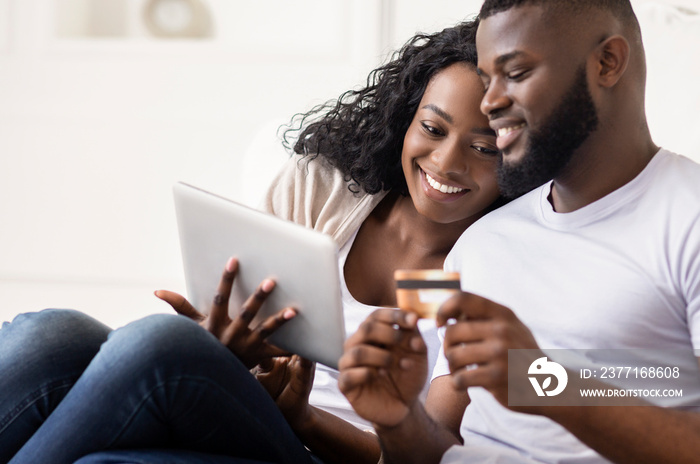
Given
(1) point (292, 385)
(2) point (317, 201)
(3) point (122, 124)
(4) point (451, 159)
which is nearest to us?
(1) point (292, 385)

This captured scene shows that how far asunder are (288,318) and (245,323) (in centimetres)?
9

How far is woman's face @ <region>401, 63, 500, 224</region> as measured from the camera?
1.36m

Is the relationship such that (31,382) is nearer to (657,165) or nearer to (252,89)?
(657,165)

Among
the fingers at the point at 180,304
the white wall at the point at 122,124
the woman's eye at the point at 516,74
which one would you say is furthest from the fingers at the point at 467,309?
the white wall at the point at 122,124

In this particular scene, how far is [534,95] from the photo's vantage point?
1090mm

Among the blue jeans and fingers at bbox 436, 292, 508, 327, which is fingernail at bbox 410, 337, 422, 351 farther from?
the blue jeans

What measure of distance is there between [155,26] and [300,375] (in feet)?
5.26

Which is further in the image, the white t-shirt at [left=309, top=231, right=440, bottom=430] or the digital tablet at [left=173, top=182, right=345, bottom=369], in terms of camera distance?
the white t-shirt at [left=309, top=231, right=440, bottom=430]

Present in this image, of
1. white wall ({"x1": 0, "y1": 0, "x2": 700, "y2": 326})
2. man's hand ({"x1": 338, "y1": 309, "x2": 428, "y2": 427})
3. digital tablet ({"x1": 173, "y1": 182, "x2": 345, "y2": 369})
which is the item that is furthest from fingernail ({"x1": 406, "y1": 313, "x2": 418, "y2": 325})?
white wall ({"x1": 0, "y1": 0, "x2": 700, "y2": 326})

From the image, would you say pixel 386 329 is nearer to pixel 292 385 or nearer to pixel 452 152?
pixel 292 385

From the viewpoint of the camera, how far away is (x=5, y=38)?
2404mm

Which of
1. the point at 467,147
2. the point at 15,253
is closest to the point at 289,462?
the point at 467,147

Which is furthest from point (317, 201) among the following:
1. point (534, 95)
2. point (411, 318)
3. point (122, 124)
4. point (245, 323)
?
point (122, 124)

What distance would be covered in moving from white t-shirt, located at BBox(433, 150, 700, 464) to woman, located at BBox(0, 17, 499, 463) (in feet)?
0.61
